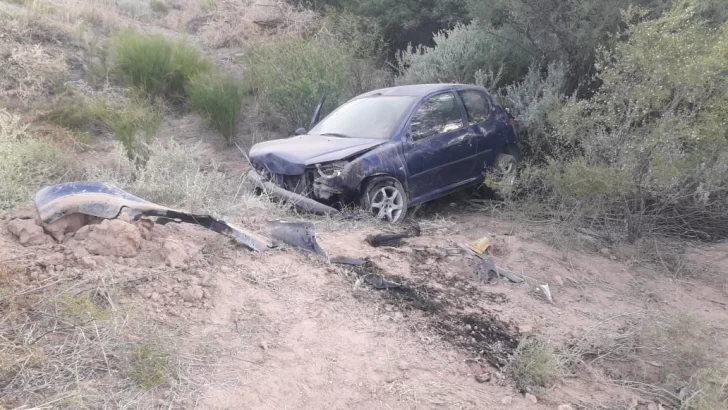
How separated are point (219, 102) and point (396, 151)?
4709 mm

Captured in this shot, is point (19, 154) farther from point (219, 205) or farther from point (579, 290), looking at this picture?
point (579, 290)

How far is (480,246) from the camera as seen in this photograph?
5574 mm

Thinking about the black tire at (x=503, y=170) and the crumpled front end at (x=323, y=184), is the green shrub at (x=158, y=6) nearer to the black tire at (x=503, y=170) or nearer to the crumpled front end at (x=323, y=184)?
the black tire at (x=503, y=170)

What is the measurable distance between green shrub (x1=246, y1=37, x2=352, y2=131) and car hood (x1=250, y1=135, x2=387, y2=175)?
10.1ft

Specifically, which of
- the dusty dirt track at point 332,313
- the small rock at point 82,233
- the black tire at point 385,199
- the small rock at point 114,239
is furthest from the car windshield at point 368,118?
the small rock at point 82,233

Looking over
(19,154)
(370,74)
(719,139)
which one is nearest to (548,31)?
(370,74)

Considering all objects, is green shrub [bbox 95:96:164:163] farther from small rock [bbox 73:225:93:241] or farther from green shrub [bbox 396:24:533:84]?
green shrub [bbox 396:24:533:84]

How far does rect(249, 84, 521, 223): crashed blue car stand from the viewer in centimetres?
636

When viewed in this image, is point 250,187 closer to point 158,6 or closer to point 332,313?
point 332,313

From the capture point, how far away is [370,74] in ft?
37.9

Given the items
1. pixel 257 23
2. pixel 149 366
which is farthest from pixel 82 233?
pixel 257 23

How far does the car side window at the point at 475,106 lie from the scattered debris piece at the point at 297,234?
11.6ft

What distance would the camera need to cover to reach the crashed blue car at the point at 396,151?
6355mm

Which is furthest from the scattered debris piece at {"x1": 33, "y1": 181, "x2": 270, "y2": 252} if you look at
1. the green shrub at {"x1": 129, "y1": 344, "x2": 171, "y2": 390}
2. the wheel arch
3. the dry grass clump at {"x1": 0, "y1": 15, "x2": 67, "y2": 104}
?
the dry grass clump at {"x1": 0, "y1": 15, "x2": 67, "y2": 104}
